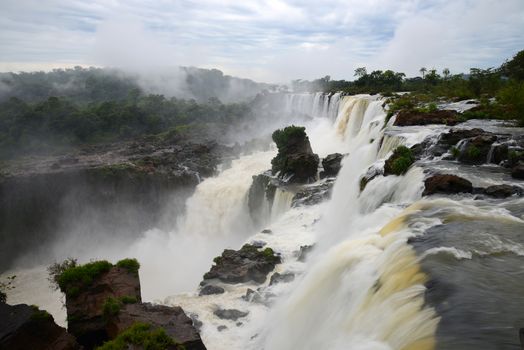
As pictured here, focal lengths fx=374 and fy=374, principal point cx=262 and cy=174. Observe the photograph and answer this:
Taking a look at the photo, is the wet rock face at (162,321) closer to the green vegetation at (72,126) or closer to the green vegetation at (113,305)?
the green vegetation at (113,305)

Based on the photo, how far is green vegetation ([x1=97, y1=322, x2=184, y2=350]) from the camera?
7996mm

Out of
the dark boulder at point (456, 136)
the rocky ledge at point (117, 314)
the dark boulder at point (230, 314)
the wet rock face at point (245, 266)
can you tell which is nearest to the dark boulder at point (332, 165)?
the dark boulder at point (456, 136)

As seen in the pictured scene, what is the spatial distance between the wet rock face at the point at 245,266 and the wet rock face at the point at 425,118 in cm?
1053

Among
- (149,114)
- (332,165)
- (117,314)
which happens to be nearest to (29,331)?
(117,314)

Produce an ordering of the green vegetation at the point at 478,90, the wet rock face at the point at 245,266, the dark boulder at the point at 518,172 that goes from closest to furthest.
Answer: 1. the dark boulder at the point at 518,172
2. the wet rock face at the point at 245,266
3. the green vegetation at the point at 478,90

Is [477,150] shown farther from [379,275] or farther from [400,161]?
[379,275]

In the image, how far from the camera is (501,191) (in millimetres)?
10805

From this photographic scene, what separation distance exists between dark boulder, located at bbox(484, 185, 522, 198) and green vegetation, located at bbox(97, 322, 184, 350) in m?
9.43

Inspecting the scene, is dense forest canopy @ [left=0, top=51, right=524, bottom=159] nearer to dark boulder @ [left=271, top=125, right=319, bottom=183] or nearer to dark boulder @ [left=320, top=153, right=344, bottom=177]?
dark boulder @ [left=320, top=153, right=344, bottom=177]

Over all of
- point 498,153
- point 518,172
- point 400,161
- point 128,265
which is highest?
point 498,153

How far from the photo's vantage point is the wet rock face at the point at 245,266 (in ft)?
49.8

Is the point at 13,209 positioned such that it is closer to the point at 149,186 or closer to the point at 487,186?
the point at 149,186

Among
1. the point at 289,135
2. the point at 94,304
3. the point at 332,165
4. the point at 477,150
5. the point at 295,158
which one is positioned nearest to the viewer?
the point at 94,304

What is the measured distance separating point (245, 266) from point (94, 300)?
6238 millimetres
